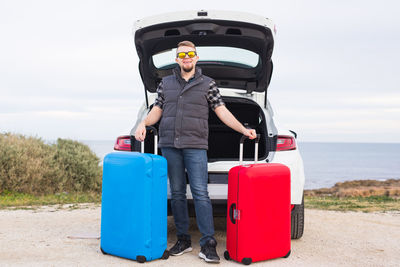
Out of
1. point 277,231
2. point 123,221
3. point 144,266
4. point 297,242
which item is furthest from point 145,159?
point 297,242

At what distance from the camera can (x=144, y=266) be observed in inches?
141

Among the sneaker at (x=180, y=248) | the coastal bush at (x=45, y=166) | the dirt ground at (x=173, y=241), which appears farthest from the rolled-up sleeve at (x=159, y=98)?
the coastal bush at (x=45, y=166)

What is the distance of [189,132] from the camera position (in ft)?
12.4

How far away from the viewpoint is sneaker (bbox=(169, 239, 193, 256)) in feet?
12.9

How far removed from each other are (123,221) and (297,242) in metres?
1.93

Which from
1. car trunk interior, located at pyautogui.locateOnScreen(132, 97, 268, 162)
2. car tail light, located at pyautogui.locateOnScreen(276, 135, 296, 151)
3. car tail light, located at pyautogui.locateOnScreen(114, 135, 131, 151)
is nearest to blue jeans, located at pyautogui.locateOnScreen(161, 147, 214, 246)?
car tail light, located at pyautogui.locateOnScreen(114, 135, 131, 151)

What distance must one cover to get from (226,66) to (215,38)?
417 millimetres

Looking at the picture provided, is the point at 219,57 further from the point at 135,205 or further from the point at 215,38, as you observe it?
the point at 135,205

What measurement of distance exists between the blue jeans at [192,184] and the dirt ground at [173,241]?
0.34m

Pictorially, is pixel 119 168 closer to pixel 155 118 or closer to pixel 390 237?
pixel 155 118

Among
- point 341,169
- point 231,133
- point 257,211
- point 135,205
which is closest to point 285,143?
point 257,211

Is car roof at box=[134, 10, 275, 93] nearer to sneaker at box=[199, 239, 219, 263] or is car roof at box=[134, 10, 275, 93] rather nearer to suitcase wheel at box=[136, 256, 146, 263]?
sneaker at box=[199, 239, 219, 263]

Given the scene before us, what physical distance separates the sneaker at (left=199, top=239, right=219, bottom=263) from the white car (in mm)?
335

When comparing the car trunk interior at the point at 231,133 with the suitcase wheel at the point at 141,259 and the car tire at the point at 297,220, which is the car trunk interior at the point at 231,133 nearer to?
the car tire at the point at 297,220
